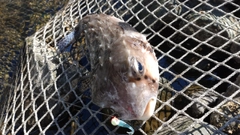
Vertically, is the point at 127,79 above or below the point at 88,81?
above

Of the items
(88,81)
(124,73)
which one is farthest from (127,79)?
(88,81)

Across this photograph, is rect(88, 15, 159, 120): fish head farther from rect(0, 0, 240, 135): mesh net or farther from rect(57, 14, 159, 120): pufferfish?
rect(0, 0, 240, 135): mesh net

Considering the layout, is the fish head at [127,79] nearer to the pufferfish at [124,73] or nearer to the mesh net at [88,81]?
the pufferfish at [124,73]

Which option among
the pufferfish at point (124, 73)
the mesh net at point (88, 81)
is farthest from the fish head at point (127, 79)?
the mesh net at point (88, 81)

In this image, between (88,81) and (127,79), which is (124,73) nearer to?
(127,79)

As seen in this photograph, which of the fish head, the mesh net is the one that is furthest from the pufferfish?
the mesh net

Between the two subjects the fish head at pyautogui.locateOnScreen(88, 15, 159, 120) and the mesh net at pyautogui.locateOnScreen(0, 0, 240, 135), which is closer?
the fish head at pyautogui.locateOnScreen(88, 15, 159, 120)

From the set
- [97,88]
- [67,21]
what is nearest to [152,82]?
[97,88]

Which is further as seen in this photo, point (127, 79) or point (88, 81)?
point (88, 81)

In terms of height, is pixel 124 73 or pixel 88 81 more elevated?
pixel 124 73
